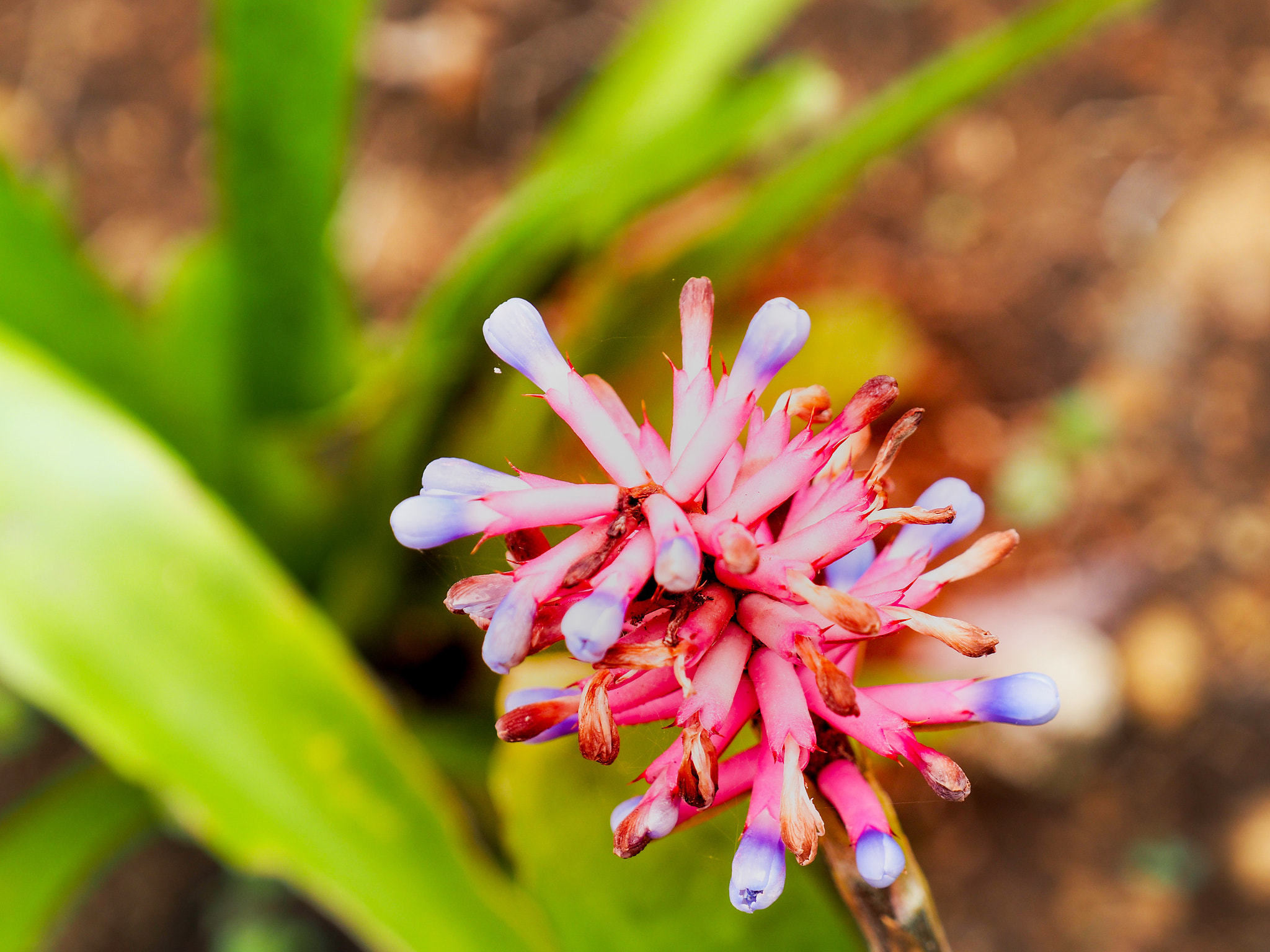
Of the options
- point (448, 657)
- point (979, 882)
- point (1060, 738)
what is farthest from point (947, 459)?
point (448, 657)

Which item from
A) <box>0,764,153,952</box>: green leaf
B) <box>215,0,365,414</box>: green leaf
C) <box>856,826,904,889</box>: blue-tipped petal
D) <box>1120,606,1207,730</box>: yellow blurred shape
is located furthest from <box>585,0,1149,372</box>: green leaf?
<box>1120,606,1207,730</box>: yellow blurred shape

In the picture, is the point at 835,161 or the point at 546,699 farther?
the point at 835,161

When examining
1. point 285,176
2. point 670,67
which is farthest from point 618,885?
point 670,67

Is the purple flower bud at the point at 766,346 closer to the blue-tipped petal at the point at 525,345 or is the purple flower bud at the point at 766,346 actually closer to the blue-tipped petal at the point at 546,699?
the blue-tipped petal at the point at 525,345

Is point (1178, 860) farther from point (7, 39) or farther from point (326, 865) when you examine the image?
point (7, 39)

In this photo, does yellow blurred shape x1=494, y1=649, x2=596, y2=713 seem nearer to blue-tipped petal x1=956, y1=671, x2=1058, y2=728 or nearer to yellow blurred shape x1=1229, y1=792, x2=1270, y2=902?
blue-tipped petal x1=956, y1=671, x2=1058, y2=728

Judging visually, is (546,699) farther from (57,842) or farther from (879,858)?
(57,842)

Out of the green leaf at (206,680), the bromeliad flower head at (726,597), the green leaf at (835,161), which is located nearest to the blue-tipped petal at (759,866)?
the bromeliad flower head at (726,597)
